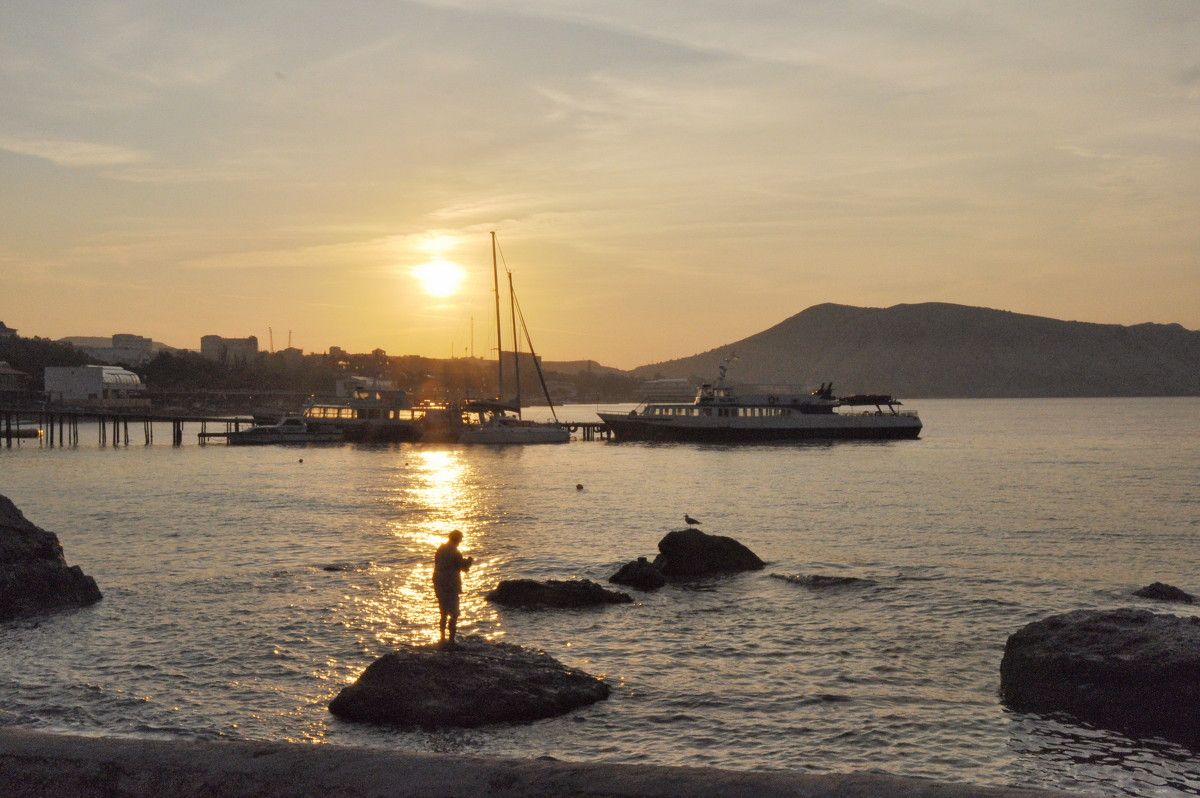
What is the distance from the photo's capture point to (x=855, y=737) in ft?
45.2

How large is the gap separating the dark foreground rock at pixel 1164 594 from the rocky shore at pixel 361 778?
20.1m

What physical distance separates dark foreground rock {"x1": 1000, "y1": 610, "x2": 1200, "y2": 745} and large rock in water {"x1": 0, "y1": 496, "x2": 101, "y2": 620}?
18860 millimetres

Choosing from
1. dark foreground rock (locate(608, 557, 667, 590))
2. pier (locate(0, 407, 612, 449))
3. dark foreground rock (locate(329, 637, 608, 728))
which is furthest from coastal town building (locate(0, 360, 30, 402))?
dark foreground rock (locate(329, 637, 608, 728))

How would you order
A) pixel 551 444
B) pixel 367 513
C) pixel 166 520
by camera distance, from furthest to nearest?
pixel 551 444
pixel 367 513
pixel 166 520

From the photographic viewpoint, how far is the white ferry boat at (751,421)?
100250 millimetres

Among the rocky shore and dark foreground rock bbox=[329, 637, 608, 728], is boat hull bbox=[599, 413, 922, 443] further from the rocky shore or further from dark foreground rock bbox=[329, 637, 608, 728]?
the rocky shore

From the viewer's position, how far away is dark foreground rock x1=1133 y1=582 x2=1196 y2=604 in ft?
75.7

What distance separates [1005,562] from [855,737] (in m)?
17.9

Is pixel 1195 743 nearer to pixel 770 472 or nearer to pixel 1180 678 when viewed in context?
pixel 1180 678

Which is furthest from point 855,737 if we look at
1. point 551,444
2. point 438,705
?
point 551,444

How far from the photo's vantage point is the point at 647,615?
21234 millimetres

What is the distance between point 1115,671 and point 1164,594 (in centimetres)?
1113

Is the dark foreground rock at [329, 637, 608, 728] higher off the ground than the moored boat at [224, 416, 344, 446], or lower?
lower

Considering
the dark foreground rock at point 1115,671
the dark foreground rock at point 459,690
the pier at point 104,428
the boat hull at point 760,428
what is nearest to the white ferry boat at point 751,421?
the boat hull at point 760,428
